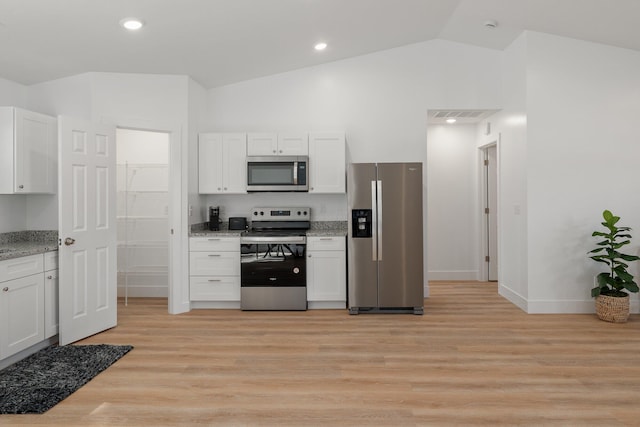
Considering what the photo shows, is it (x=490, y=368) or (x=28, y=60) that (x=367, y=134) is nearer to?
(x=490, y=368)

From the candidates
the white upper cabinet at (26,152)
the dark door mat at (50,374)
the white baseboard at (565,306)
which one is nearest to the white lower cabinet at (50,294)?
the dark door mat at (50,374)

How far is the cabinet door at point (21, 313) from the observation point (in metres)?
3.05

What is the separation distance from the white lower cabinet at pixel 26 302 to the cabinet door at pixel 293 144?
8.22 ft

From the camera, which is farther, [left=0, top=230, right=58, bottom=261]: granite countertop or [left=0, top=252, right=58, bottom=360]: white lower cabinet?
[left=0, top=230, right=58, bottom=261]: granite countertop

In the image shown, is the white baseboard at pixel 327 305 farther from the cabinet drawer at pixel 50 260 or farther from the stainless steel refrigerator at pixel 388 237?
the cabinet drawer at pixel 50 260

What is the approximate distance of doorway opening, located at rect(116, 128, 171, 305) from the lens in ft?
17.5

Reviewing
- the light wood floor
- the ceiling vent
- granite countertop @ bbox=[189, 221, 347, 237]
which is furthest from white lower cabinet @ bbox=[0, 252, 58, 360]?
the ceiling vent

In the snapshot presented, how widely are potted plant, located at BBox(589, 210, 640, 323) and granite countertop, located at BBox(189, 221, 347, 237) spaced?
101 inches

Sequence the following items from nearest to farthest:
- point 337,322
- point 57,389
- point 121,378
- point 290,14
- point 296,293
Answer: point 57,389 < point 121,378 < point 290,14 < point 337,322 < point 296,293

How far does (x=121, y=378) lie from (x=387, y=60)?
437 cm

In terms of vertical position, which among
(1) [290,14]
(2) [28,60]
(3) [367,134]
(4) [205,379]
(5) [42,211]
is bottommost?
(4) [205,379]

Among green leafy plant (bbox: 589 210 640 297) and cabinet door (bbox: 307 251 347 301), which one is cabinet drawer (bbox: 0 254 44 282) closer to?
cabinet door (bbox: 307 251 347 301)

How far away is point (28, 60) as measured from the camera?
12.3ft

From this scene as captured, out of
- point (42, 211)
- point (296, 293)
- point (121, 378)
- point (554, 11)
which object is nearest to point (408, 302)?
point (296, 293)
